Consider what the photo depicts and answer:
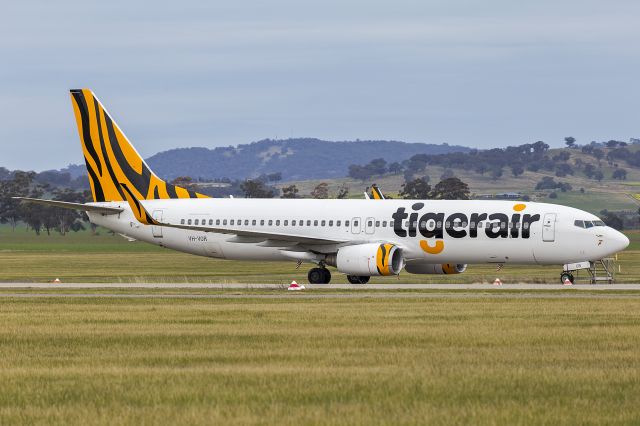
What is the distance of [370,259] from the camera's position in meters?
53.7

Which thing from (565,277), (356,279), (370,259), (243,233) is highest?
(243,233)

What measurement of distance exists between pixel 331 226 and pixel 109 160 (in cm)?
1191

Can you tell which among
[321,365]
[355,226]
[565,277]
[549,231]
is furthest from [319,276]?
[321,365]

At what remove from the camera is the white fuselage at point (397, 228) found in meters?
53.8

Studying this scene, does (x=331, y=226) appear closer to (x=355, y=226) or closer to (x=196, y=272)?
(x=355, y=226)

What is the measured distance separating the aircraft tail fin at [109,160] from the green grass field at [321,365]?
24.6 meters

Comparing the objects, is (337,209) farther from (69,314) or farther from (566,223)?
(69,314)

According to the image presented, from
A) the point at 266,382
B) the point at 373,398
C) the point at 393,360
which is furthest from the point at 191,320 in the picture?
the point at 373,398

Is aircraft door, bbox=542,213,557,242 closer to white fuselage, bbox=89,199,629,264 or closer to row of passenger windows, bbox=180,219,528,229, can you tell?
white fuselage, bbox=89,199,629,264

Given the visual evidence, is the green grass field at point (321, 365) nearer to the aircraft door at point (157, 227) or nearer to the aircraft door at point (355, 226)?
the aircraft door at point (355, 226)

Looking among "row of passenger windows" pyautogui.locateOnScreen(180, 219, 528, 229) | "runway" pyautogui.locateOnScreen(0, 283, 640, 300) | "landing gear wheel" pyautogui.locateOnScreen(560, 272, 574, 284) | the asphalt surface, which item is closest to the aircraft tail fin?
"row of passenger windows" pyautogui.locateOnScreen(180, 219, 528, 229)

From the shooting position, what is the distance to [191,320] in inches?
1326

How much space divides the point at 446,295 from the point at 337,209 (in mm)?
14006

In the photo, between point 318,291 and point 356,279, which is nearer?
point 318,291
